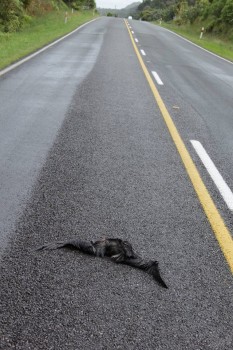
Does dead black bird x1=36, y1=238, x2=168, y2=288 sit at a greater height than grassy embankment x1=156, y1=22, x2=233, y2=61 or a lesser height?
lesser

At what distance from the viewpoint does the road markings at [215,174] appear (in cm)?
462

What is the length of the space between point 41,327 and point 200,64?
52.1 ft

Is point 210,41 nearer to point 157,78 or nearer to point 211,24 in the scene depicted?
point 211,24

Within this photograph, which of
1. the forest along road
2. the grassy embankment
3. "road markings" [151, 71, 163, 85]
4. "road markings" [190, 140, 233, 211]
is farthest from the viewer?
the grassy embankment

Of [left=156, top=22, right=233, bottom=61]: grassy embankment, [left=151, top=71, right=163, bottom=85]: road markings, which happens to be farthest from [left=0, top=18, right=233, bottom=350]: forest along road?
[left=156, top=22, right=233, bottom=61]: grassy embankment

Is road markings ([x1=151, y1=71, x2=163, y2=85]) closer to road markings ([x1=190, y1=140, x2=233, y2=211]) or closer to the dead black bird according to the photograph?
road markings ([x1=190, y1=140, x2=233, y2=211])

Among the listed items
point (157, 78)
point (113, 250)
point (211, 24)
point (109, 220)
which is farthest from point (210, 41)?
point (113, 250)

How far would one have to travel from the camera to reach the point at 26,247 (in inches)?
130

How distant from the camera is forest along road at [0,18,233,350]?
261cm

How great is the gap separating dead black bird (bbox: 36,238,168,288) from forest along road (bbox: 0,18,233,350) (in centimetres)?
7

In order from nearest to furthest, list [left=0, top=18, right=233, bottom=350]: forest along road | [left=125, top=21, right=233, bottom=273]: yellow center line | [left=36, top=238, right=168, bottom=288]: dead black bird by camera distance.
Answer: [left=0, top=18, right=233, bottom=350]: forest along road < [left=36, top=238, right=168, bottom=288]: dead black bird < [left=125, top=21, right=233, bottom=273]: yellow center line

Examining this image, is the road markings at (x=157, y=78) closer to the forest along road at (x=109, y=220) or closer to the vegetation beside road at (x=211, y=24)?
the forest along road at (x=109, y=220)

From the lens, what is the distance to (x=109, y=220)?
386 centimetres

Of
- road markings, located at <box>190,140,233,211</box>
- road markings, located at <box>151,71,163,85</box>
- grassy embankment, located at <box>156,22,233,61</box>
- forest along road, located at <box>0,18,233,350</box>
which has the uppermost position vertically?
grassy embankment, located at <box>156,22,233,61</box>
